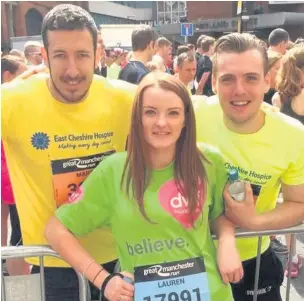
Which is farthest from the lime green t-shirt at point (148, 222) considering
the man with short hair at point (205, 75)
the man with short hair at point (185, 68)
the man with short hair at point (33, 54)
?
the man with short hair at point (205, 75)

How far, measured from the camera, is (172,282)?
69.6 inches

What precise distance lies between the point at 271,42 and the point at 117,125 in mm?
4810

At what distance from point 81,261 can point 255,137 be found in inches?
36.9

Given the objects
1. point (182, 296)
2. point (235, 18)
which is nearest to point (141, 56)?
point (182, 296)

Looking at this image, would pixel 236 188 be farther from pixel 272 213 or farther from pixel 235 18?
pixel 235 18

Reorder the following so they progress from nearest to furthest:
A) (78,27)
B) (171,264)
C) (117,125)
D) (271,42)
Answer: (171,264) → (78,27) → (117,125) → (271,42)

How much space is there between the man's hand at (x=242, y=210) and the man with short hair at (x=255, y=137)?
A: 3 centimetres

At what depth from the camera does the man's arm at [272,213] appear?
1921 millimetres

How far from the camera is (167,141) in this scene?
1801mm

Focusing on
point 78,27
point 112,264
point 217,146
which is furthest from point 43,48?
point 112,264

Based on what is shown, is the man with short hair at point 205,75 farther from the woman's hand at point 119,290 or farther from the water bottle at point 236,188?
the woman's hand at point 119,290

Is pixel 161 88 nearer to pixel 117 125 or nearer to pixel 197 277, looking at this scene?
pixel 117 125

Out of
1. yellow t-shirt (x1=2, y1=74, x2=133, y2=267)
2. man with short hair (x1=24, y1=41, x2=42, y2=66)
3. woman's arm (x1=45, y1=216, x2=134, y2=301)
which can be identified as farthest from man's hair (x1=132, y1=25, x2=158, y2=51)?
woman's arm (x1=45, y1=216, x2=134, y2=301)

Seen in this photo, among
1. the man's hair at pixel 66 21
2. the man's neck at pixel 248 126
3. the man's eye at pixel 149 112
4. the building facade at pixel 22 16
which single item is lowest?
the man's neck at pixel 248 126
